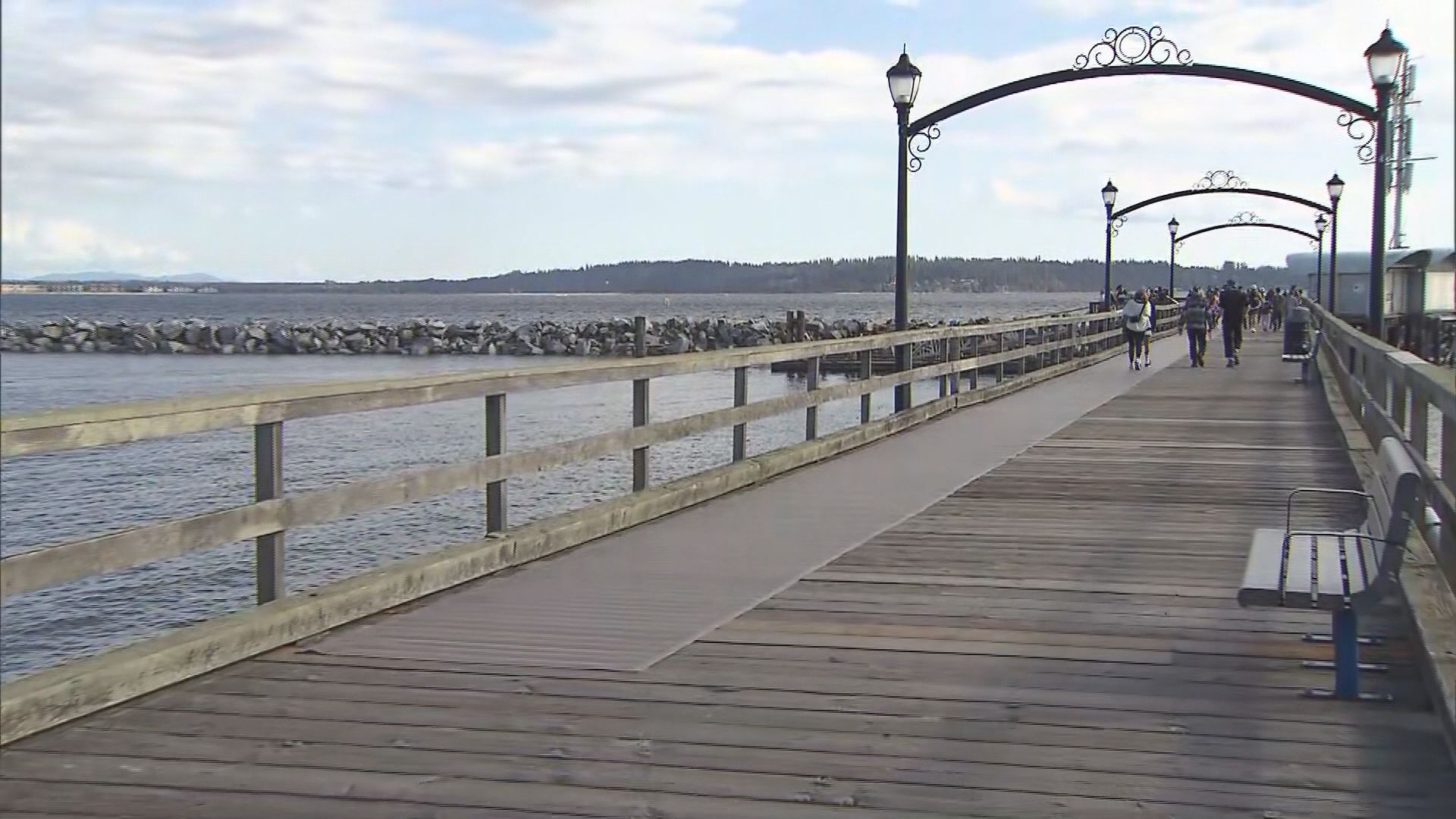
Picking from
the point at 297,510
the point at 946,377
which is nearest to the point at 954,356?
the point at 946,377

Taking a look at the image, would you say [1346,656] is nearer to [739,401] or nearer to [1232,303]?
[739,401]

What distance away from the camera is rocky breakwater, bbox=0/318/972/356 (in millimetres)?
55875

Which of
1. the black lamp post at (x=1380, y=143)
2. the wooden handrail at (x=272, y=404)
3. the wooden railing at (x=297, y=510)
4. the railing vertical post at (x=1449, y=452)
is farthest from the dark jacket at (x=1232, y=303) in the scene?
the railing vertical post at (x=1449, y=452)

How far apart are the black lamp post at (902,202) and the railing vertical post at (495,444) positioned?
8.24m

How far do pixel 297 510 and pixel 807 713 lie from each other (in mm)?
2088

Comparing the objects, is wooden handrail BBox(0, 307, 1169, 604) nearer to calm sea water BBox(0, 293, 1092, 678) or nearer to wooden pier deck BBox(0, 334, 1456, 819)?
wooden pier deck BBox(0, 334, 1456, 819)

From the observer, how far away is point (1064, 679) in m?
5.29

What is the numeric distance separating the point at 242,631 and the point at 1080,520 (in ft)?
17.2

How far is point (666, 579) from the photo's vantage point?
7148 mm

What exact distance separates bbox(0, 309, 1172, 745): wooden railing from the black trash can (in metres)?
15.5

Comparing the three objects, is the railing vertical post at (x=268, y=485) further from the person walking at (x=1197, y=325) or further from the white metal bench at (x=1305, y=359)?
the person walking at (x=1197, y=325)

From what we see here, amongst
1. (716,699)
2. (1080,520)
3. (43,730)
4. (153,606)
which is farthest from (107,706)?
(153,606)

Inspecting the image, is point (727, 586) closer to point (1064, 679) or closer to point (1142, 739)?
point (1064, 679)

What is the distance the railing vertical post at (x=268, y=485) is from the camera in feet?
18.2
